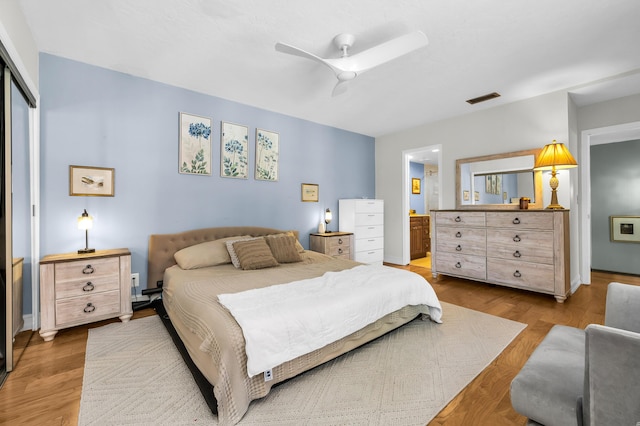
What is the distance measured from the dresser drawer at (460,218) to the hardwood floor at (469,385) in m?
1.07

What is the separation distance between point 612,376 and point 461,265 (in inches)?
138

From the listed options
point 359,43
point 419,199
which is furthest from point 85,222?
point 419,199

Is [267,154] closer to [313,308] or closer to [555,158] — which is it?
[313,308]

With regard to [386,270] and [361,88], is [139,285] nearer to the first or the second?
[386,270]

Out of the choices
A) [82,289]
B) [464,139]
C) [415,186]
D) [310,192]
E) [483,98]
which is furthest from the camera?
[415,186]

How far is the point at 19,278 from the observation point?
2.46 metres

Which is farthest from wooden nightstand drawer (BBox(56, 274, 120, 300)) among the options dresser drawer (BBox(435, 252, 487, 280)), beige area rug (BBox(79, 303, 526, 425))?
dresser drawer (BBox(435, 252, 487, 280))

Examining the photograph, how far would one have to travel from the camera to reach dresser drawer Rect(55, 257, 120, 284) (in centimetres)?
244

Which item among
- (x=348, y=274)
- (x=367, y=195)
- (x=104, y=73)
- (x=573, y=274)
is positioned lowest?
(x=573, y=274)

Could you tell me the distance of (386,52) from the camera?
2221 mm

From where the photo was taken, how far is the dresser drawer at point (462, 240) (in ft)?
12.7

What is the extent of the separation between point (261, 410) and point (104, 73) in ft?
11.8

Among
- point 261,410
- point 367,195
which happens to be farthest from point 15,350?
point 367,195

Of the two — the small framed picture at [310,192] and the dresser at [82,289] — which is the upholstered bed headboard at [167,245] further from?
the small framed picture at [310,192]
